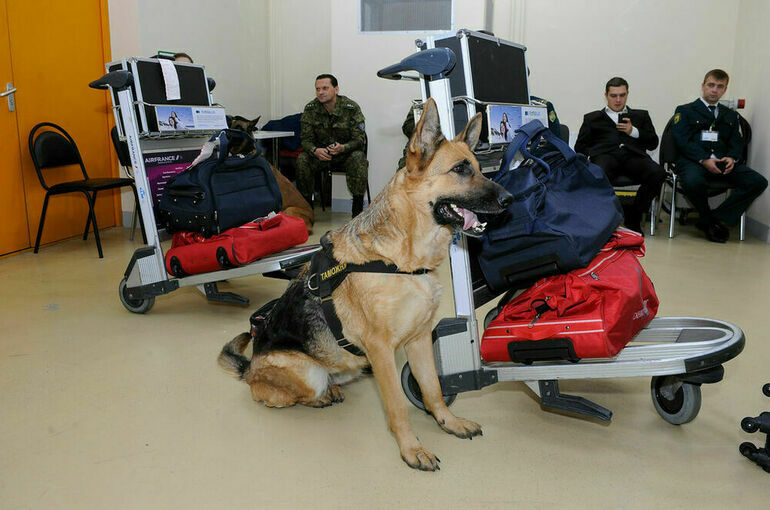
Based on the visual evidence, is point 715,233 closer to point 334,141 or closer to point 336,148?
point 336,148

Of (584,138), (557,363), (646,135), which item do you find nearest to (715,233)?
(646,135)

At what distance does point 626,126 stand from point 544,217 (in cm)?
472

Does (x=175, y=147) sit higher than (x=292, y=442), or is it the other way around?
(x=175, y=147)

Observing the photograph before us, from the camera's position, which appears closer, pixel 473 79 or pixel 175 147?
pixel 473 79

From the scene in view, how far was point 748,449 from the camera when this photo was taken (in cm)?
203

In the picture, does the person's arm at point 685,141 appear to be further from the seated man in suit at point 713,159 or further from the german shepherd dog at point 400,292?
the german shepherd dog at point 400,292

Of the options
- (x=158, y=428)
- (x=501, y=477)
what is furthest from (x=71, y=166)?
(x=501, y=477)

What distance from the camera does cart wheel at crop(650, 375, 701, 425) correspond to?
2.23 meters

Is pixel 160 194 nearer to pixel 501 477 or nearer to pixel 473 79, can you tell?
pixel 473 79

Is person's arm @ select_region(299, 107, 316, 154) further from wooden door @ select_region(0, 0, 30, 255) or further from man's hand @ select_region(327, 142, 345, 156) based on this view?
wooden door @ select_region(0, 0, 30, 255)

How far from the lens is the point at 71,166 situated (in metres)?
5.53

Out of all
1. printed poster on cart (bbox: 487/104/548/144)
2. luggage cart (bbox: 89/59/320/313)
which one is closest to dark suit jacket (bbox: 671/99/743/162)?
printed poster on cart (bbox: 487/104/548/144)

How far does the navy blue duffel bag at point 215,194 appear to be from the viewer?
3439 mm

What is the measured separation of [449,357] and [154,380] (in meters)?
1.36
